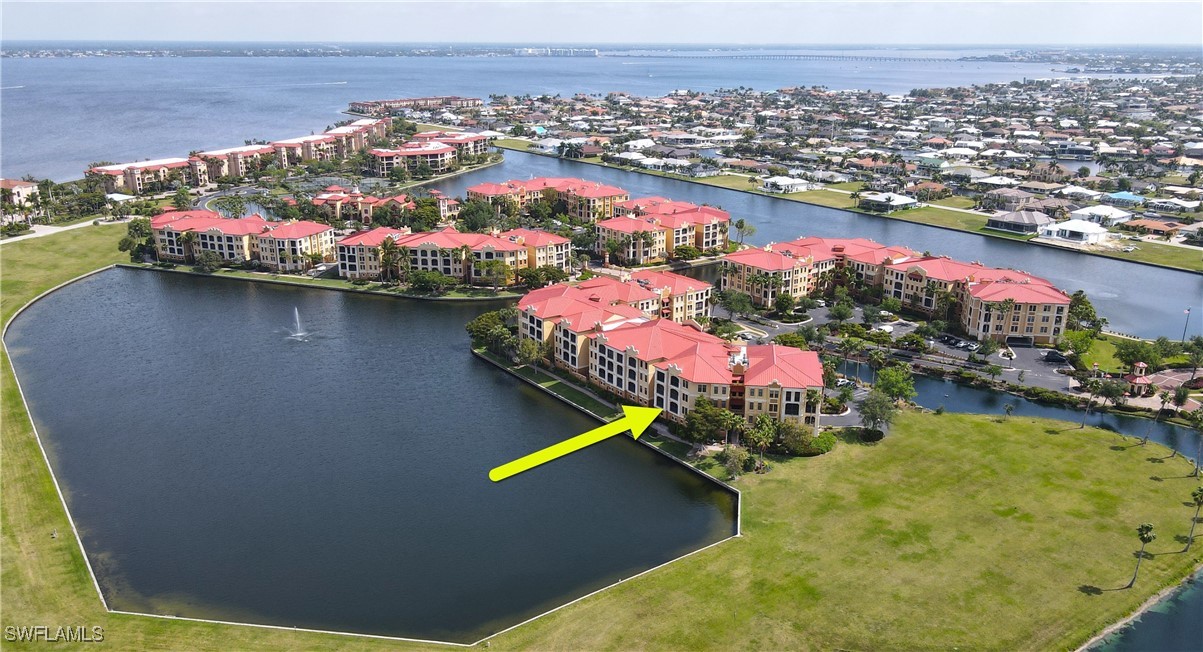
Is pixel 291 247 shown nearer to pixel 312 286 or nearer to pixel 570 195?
pixel 312 286

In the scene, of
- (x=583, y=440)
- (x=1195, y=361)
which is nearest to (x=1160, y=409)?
(x=1195, y=361)

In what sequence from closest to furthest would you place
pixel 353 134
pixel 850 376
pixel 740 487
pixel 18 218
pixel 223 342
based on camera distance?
pixel 740 487, pixel 850 376, pixel 223 342, pixel 18 218, pixel 353 134

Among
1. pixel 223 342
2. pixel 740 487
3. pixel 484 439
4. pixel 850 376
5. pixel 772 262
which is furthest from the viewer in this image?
pixel 772 262

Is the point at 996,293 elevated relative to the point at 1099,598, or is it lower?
elevated

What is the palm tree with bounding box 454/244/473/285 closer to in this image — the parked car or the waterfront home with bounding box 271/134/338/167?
the parked car

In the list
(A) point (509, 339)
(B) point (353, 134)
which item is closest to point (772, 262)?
(A) point (509, 339)

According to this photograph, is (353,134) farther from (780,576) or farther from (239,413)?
(780,576)
